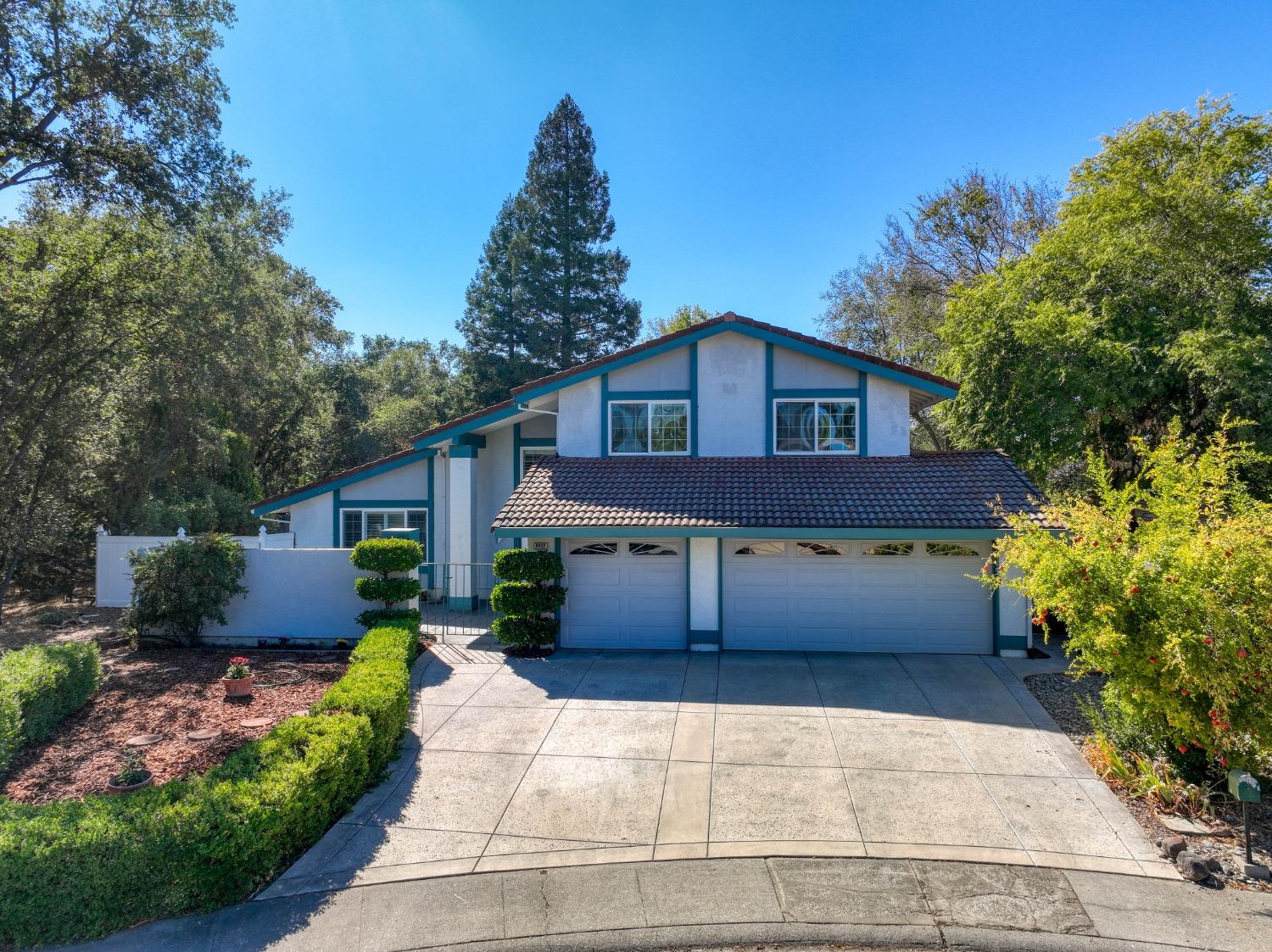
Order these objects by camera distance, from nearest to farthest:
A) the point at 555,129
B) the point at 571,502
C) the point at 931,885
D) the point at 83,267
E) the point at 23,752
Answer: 1. the point at 931,885
2. the point at 23,752
3. the point at 571,502
4. the point at 83,267
5. the point at 555,129

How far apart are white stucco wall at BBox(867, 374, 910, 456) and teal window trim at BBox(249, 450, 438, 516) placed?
35.0 ft

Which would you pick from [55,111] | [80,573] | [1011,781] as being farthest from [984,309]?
[80,573]

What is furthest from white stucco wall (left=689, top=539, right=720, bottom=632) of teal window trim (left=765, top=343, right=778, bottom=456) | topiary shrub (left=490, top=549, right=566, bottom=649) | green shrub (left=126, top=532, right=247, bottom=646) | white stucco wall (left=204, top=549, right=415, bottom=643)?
green shrub (left=126, top=532, right=247, bottom=646)

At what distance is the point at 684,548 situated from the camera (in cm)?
1245

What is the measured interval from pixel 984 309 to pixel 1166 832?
15.5 m

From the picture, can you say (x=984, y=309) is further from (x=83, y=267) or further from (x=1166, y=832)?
(x=83, y=267)

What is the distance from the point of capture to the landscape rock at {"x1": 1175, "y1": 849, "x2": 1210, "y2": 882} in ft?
17.2

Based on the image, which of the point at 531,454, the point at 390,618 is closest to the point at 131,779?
the point at 390,618

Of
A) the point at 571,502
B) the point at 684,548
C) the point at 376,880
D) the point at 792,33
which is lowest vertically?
the point at 376,880

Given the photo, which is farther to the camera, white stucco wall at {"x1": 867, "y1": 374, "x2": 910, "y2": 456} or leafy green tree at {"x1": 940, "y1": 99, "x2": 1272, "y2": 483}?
leafy green tree at {"x1": 940, "y1": 99, "x2": 1272, "y2": 483}

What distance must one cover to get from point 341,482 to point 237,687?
795cm

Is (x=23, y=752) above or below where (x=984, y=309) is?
below

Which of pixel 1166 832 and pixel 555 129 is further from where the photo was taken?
pixel 555 129

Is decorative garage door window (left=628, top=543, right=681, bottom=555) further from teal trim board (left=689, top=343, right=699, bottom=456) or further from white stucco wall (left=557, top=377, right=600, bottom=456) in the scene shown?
white stucco wall (left=557, top=377, right=600, bottom=456)
